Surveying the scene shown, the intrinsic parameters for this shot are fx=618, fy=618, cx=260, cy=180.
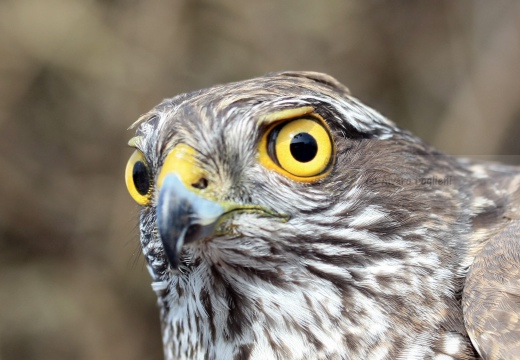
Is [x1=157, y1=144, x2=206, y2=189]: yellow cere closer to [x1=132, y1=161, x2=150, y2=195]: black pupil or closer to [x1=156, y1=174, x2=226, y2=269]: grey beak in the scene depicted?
[x1=156, y1=174, x2=226, y2=269]: grey beak

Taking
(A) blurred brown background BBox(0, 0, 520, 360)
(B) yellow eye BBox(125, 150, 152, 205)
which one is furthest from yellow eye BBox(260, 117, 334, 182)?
(A) blurred brown background BBox(0, 0, 520, 360)

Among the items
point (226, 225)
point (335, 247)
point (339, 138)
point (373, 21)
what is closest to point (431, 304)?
point (335, 247)

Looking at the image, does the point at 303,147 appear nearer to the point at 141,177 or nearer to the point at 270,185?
the point at 270,185

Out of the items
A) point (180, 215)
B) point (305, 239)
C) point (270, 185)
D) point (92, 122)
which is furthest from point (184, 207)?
point (92, 122)

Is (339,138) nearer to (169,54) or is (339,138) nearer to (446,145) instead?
(169,54)

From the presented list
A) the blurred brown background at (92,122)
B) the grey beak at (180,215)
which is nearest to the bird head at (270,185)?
the grey beak at (180,215)
